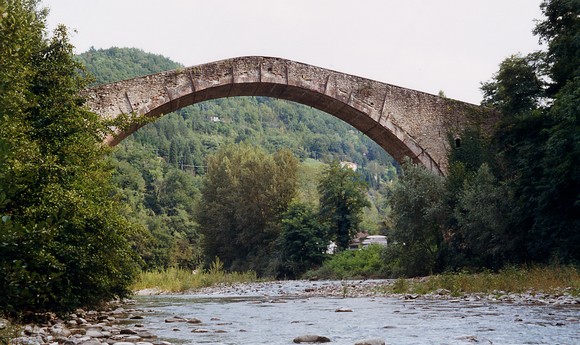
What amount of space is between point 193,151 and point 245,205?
203ft

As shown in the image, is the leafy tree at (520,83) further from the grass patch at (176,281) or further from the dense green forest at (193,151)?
the dense green forest at (193,151)

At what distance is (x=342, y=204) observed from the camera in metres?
38.4

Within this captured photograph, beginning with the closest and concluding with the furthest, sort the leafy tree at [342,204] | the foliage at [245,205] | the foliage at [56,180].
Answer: the foliage at [56,180] → the leafy tree at [342,204] → the foliage at [245,205]

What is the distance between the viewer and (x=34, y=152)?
7469 millimetres

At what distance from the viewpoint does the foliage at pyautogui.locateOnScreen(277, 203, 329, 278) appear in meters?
35.5

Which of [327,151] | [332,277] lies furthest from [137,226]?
[327,151]

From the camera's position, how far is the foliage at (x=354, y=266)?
93.0 feet

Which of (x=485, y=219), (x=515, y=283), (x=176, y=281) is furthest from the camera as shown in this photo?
(x=176, y=281)

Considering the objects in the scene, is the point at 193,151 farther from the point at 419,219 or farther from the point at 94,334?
the point at 94,334

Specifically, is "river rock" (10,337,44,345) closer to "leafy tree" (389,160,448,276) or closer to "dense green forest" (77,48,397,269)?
"leafy tree" (389,160,448,276)

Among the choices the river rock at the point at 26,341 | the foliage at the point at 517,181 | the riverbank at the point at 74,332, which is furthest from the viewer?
the foliage at the point at 517,181

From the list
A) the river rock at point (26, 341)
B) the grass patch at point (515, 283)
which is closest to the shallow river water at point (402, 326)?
the river rock at point (26, 341)

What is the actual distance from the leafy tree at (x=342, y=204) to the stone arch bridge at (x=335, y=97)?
17.4 meters

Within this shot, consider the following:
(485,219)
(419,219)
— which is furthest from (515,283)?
(419,219)
